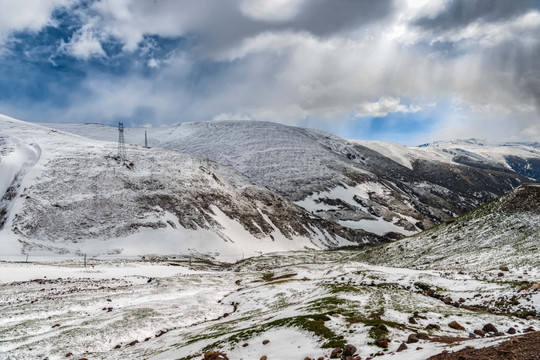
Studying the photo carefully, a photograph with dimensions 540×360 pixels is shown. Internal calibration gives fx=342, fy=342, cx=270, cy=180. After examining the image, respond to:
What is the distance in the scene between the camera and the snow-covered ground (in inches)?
820

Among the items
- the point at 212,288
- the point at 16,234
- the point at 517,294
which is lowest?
the point at 212,288

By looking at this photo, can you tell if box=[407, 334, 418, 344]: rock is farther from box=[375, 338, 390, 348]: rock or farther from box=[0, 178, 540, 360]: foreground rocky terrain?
box=[375, 338, 390, 348]: rock

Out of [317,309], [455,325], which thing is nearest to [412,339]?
[455,325]

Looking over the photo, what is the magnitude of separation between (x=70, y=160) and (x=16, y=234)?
57.7 metres

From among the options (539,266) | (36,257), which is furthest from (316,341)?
(36,257)

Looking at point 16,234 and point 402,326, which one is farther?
point 16,234

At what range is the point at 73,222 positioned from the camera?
403 feet

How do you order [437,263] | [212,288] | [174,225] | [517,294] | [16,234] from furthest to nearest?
[174,225]
[16,234]
[212,288]
[437,263]
[517,294]

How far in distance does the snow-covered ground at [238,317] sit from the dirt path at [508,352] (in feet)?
3.07

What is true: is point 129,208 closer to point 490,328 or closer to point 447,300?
point 447,300

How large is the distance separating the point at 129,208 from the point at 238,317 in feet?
368

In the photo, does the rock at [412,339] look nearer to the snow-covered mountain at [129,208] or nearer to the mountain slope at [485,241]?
the mountain slope at [485,241]

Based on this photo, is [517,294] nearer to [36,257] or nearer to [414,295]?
[414,295]

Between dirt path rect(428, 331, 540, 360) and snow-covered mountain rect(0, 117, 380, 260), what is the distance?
376 ft
